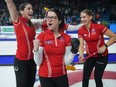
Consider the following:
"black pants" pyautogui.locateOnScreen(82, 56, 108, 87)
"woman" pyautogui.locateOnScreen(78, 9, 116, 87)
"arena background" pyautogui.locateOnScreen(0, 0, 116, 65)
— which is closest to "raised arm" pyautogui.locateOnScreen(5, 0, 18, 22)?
"woman" pyautogui.locateOnScreen(78, 9, 116, 87)

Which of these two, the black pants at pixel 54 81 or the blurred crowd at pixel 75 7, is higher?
the blurred crowd at pixel 75 7

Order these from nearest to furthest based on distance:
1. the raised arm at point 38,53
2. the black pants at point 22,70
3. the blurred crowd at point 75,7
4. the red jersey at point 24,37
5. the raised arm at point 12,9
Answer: the raised arm at point 38,53 → the raised arm at point 12,9 → the red jersey at point 24,37 → the black pants at point 22,70 → the blurred crowd at point 75,7

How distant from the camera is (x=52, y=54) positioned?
2617mm

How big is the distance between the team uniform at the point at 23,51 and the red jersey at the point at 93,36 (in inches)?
34.6

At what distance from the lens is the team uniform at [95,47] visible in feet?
12.3

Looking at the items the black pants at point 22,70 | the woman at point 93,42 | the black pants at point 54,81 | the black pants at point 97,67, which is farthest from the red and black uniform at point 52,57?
the black pants at point 97,67

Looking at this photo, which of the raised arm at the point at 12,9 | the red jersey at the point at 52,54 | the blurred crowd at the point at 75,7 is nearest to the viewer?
the red jersey at the point at 52,54

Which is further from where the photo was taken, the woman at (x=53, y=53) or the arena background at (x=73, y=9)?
the arena background at (x=73, y=9)

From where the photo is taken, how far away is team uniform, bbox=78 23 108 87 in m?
3.75

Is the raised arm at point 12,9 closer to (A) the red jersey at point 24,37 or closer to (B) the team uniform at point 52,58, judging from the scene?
(A) the red jersey at point 24,37

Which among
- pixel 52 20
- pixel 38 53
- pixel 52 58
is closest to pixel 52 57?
pixel 52 58

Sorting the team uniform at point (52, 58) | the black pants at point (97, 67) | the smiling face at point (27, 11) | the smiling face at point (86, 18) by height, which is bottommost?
the black pants at point (97, 67)

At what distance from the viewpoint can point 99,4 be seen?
811 inches

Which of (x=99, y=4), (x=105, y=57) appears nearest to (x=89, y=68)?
(x=105, y=57)
